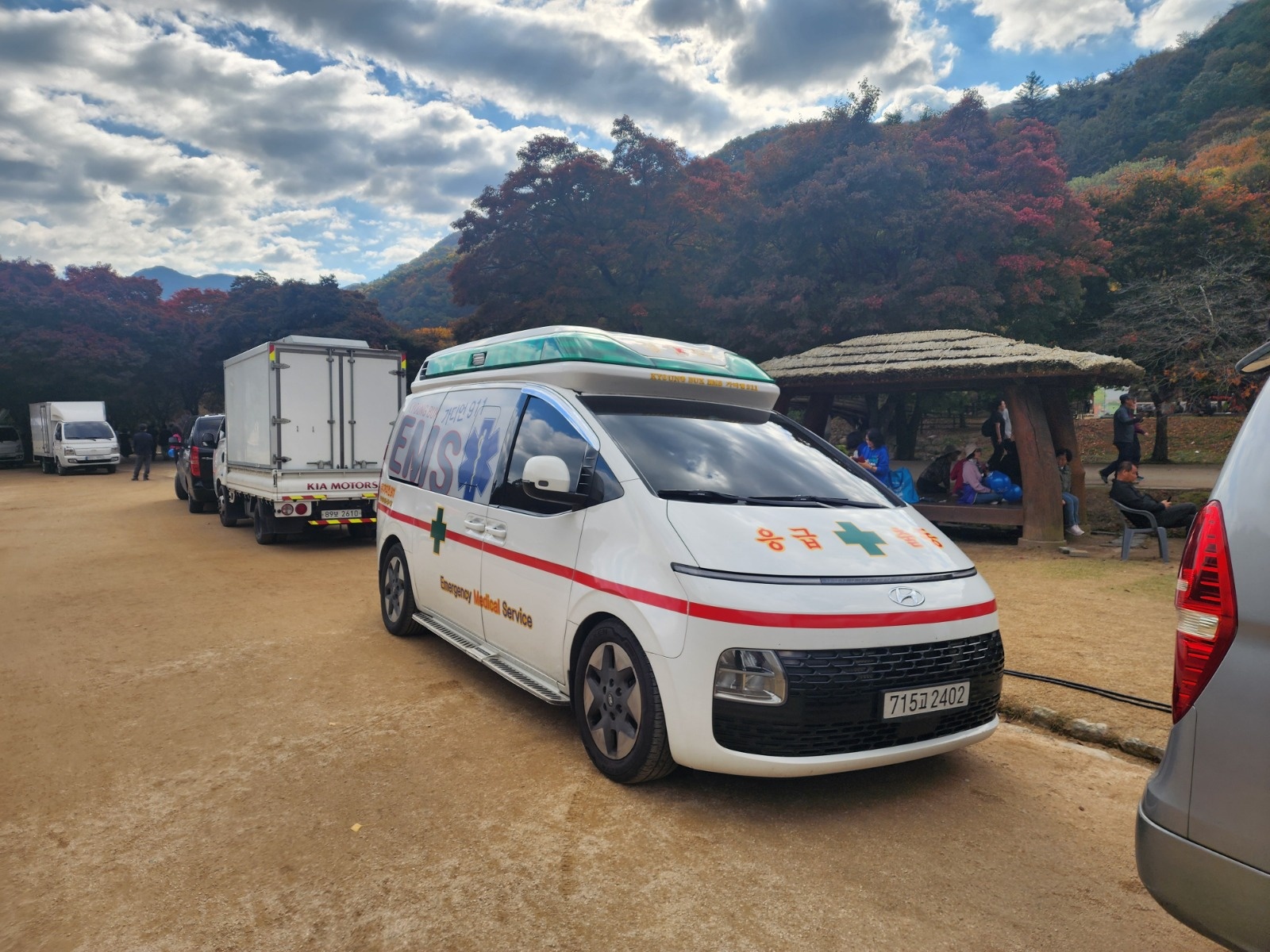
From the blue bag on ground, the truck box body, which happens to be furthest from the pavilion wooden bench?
the truck box body

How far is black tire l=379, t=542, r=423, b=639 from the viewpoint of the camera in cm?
623

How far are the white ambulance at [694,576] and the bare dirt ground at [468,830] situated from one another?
12.6 inches

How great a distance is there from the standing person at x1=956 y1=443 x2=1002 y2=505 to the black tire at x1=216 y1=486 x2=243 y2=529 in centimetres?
1163

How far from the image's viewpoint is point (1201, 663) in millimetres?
1998

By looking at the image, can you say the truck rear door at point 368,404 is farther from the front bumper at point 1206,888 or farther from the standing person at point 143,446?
the standing person at point 143,446

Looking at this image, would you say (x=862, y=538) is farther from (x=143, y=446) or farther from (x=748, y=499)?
(x=143, y=446)

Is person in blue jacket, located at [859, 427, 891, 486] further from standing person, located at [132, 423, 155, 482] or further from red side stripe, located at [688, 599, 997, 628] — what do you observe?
standing person, located at [132, 423, 155, 482]

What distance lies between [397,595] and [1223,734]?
564cm

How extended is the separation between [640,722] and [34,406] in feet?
123

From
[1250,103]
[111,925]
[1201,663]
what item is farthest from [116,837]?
[1250,103]

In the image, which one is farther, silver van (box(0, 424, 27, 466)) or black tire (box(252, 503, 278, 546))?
silver van (box(0, 424, 27, 466))

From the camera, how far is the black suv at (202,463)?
16375 mm

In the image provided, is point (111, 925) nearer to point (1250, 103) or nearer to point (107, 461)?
point (107, 461)

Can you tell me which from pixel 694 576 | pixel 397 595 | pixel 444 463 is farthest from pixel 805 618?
pixel 397 595
